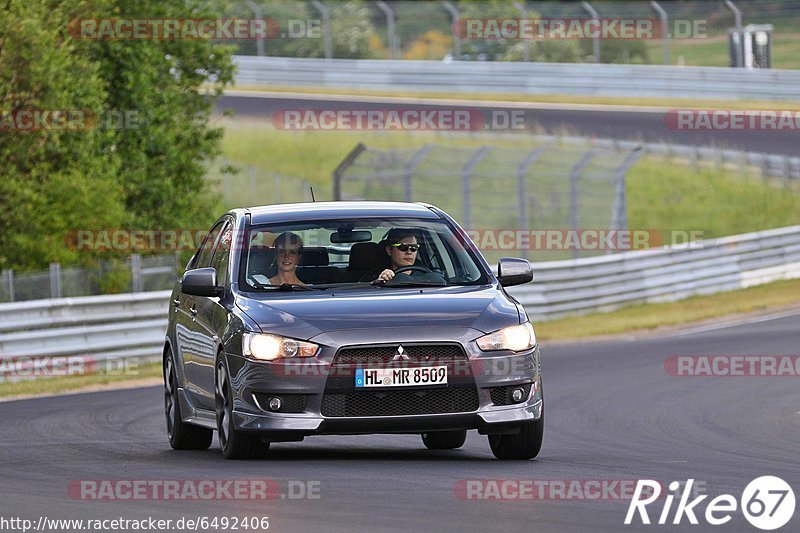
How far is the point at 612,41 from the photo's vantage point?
53.6 metres

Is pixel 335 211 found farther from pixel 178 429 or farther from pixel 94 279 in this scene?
pixel 94 279

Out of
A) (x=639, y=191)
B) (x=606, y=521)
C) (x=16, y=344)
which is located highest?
(x=606, y=521)

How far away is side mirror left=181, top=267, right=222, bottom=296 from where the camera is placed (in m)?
10.8

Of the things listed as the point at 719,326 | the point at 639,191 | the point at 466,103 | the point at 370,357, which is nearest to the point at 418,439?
the point at 370,357

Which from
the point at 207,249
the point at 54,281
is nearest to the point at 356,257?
the point at 207,249

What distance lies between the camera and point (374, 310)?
32.9 feet

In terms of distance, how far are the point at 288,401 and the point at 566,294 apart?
57.3 ft

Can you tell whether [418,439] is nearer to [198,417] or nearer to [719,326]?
[198,417]

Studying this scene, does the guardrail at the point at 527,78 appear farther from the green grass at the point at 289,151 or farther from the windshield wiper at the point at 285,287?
the windshield wiper at the point at 285,287

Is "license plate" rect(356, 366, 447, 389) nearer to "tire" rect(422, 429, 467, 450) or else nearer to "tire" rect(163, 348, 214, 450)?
"tire" rect(422, 429, 467, 450)

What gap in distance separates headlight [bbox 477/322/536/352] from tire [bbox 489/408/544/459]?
461mm

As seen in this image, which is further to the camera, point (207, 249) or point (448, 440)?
point (207, 249)

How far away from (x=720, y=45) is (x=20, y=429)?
45.1 m

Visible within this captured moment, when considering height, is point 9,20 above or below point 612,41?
above
